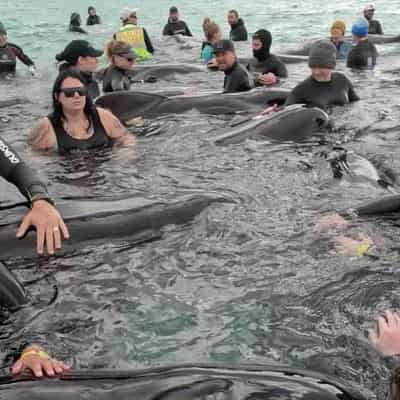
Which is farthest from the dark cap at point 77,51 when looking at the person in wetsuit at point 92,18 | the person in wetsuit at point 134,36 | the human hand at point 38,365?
the person in wetsuit at point 92,18

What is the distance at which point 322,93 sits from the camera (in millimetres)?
10016

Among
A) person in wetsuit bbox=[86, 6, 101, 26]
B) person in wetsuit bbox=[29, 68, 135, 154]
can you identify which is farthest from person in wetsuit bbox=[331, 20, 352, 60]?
person in wetsuit bbox=[86, 6, 101, 26]

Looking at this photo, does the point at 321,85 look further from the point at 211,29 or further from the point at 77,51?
the point at 211,29

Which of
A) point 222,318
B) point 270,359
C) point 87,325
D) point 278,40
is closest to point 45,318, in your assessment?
point 87,325

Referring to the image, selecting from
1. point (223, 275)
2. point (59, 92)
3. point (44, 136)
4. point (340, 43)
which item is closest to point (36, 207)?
point (223, 275)

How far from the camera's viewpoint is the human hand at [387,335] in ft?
12.6

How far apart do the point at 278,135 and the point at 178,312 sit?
14.9ft

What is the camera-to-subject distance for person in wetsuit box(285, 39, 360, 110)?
31.6 ft

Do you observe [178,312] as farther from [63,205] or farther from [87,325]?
[63,205]

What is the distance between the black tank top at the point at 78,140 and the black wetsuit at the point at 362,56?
8588 millimetres

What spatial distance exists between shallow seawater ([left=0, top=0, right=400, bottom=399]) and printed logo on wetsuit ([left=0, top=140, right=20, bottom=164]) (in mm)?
807

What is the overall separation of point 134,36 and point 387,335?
15.3 m

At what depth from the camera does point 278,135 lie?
28.3 feet

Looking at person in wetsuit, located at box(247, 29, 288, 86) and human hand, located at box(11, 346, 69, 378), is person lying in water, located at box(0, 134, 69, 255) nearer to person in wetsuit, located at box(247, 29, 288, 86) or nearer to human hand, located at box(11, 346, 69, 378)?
human hand, located at box(11, 346, 69, 378)
